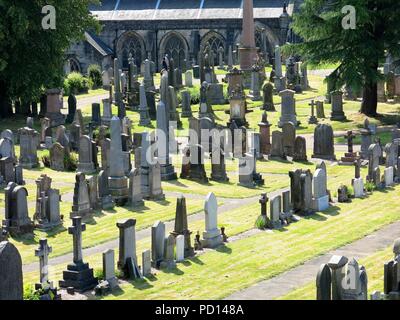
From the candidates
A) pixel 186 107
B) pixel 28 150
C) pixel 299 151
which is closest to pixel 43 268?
pixel 28 150

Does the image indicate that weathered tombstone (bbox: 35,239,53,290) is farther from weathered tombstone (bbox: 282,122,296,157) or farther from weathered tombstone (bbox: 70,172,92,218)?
weathered tombstone (bbox: 282,122,296,157)

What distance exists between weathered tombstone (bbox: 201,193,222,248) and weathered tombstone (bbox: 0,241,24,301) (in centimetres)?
731

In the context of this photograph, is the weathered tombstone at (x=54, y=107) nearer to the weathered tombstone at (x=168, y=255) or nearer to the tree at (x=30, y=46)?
the tree at (x=30, y=46)

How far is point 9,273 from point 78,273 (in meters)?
3.94

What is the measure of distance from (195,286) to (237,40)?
51252 millimetres

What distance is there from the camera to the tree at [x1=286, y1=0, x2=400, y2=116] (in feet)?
133

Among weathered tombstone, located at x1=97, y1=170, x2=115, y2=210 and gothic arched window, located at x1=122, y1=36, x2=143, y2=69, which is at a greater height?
gothic arched window, located at x1=122, y1=36, x2=143, y2=69

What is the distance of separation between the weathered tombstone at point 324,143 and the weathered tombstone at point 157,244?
13.7 meters

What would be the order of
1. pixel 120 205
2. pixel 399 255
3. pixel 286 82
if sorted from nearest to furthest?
pixel 399 255, pixel 120 205, pixel 286 82

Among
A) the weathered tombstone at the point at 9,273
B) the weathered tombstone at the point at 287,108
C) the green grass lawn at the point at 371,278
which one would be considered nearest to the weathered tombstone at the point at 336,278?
the green grass lawn at the point at 371,278

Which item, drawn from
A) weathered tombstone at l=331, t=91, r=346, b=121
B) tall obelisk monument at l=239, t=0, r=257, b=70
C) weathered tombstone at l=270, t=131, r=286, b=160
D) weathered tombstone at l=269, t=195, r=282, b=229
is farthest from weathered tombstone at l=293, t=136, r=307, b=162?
tall obelisk monument at l=239, t=0, r=257, b=70

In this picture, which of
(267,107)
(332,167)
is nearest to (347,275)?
(332,167)

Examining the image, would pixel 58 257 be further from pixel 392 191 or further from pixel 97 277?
pixel 392 191

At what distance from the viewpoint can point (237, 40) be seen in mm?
69500
